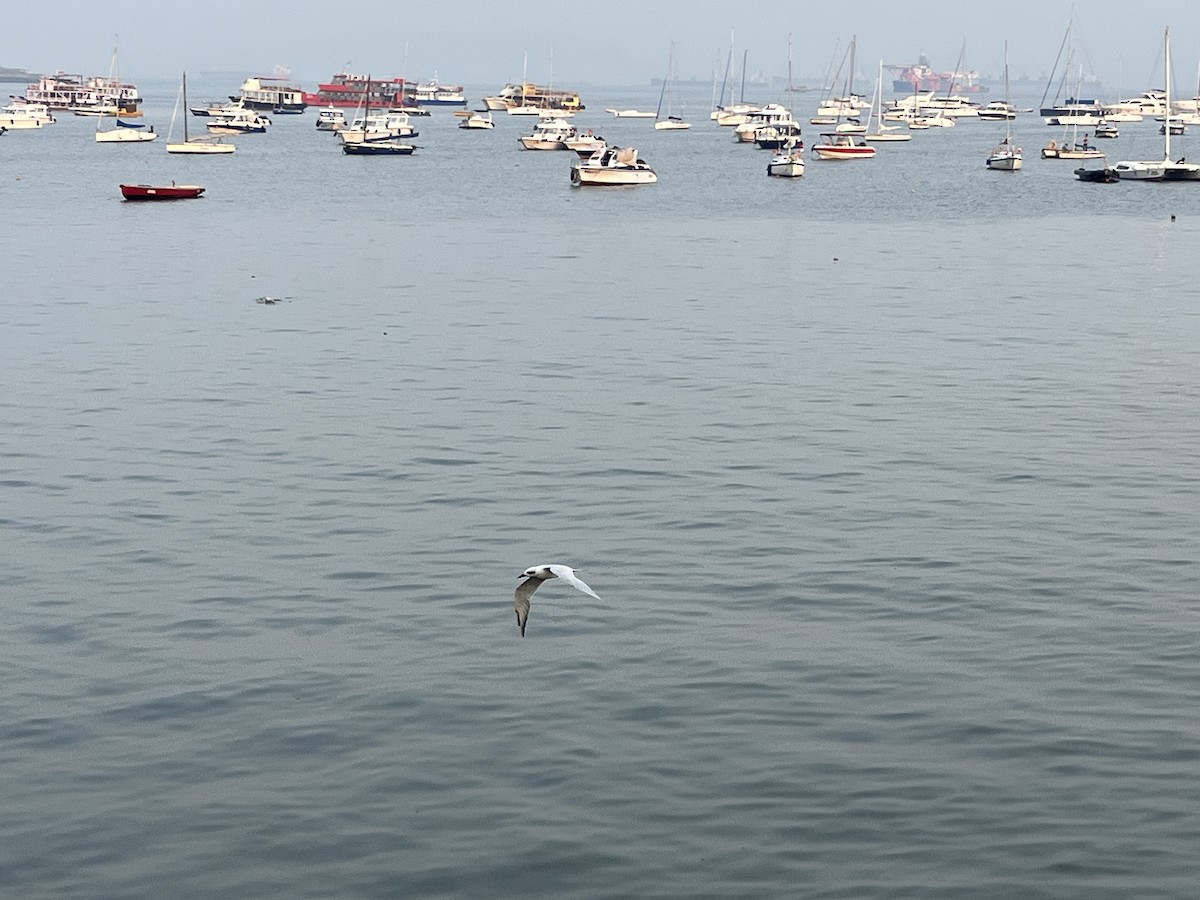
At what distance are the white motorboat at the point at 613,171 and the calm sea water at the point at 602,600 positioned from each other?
6369 centimetres

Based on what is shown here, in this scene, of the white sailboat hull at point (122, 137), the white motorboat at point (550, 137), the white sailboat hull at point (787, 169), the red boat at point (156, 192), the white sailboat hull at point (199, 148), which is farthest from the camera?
the white sailboat hull at point (122, 137)

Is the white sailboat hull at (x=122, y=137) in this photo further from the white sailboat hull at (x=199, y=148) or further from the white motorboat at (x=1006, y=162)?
the white motorboat at (x=1006, y=162)

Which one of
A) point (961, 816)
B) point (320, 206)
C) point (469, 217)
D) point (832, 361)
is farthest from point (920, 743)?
point (320, 206)

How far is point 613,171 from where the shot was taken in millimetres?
123125

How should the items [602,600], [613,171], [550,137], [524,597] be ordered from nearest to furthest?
[524,597] < [602,600] < [613,171] < [550,137]

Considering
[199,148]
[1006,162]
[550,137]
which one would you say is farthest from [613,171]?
[550,137]

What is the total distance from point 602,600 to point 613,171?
98839 mm

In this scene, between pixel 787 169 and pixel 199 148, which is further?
pixel 199 148

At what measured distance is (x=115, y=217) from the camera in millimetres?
97750

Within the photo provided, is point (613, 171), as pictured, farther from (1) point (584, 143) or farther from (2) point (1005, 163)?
(1) point (584, 143)

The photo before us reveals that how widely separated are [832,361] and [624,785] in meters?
29.8

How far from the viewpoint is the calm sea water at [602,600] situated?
18.8m

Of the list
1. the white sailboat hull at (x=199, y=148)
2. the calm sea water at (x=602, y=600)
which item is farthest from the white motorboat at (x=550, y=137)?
the calm sea water at (x=602, y=600)

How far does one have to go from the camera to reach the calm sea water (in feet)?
61.7
